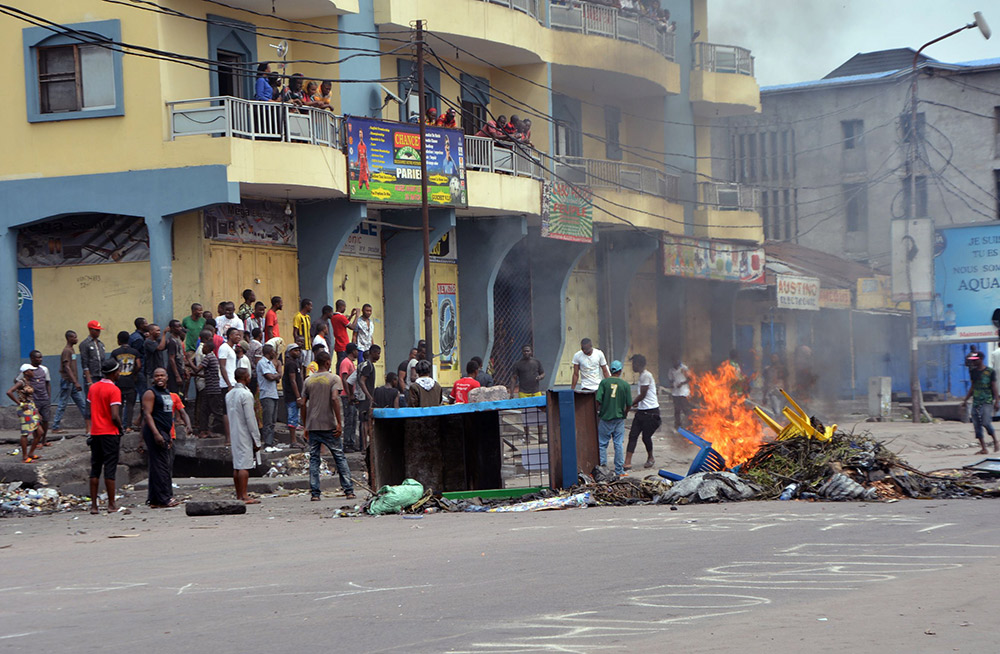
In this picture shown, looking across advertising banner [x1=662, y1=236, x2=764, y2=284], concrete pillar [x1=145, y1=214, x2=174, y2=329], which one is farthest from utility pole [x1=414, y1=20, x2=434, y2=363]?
advertising banner [x1=662, y1=236, x2=764, y2=284]

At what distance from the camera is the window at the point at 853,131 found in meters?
44.9

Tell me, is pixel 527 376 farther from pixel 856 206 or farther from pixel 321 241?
pixel 856 206

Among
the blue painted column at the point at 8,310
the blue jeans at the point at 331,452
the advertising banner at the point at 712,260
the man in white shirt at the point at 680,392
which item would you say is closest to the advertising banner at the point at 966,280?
the advertising banner at the point at 712,260

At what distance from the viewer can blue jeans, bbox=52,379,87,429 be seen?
18.1 metres

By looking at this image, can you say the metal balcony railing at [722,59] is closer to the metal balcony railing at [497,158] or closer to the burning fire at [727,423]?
the metal balcony railing at [497,158]

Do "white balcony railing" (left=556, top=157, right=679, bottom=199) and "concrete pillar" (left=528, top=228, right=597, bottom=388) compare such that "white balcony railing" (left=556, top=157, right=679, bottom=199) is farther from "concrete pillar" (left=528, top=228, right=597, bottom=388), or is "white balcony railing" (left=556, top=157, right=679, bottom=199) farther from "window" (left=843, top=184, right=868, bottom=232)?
"window" (left=843, top=184, right=868, bottom=232)

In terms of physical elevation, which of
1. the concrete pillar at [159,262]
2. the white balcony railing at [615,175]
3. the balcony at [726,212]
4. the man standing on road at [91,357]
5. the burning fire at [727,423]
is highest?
the white balcony railing at [615,175]

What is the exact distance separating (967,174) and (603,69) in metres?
22.1

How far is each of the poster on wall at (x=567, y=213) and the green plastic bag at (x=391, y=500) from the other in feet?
41.2

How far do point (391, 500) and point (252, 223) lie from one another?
896 centimetres

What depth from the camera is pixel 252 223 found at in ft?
68.5

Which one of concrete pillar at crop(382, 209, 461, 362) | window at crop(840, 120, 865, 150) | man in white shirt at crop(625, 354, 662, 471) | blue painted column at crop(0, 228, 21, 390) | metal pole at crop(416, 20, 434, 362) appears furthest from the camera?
window at crop(840, 120, 865, 150)

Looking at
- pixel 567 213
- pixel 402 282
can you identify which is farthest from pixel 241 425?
pixel 567 213

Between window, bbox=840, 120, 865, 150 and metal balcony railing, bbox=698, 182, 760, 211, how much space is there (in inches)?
514
